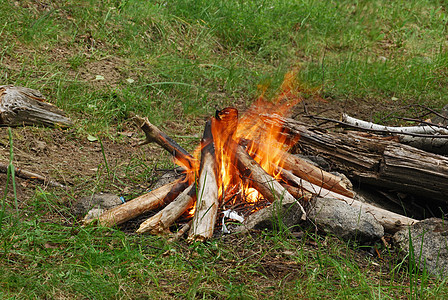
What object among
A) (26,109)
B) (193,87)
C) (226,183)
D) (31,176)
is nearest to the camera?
(226,183)

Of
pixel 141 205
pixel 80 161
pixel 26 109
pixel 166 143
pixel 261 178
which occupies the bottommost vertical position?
pixel 80 161

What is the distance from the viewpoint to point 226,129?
157 inches

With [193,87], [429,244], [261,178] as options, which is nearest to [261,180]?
[261,178]

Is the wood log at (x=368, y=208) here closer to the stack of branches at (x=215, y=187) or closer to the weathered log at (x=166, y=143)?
the stack of branches at (x=215, y=187)

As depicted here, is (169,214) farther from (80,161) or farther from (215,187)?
(80,161)

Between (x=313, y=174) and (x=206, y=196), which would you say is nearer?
(x=206, y=196)

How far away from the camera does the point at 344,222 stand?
11.4 ft

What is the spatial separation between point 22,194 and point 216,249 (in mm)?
1713

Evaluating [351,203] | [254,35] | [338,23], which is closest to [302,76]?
[254,35]

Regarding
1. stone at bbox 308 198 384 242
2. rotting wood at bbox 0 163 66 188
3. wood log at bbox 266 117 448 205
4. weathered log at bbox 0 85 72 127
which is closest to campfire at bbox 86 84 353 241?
stone at bbox 308 198 384 242

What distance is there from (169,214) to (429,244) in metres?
1.82

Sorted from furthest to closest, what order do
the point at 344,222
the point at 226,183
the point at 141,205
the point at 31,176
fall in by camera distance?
the point at 31,176 → the point at 226,183 → the point at 141,205 → the point at 344,222

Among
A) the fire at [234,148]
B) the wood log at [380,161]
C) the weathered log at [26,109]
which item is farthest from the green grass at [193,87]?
the wood log at [380,161]

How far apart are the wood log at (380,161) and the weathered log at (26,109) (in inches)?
92.4
